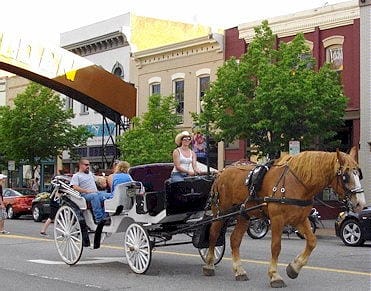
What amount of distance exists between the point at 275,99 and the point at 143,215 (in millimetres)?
13220

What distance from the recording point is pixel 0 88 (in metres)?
50.6

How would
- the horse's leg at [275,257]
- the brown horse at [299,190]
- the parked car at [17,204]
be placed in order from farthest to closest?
the parked car at [17,204] < the horse's leg at [275,257] < the brown horse at [299,190]

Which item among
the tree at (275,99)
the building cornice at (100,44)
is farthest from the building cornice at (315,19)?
the building cornice at (100,44)

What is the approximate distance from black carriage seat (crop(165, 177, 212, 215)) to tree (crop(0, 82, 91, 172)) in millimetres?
26951

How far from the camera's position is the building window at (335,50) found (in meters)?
28.0

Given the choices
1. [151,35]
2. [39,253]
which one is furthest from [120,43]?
[39,253]

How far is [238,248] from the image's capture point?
1051 cm

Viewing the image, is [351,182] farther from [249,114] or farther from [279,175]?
[249,114]

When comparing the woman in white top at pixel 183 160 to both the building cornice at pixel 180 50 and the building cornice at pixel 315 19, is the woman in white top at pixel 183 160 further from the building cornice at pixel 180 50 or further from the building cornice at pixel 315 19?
the building cornice at pixel 180 50

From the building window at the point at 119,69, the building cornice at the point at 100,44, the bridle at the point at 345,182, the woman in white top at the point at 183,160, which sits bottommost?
the bridle at the point at 345,182

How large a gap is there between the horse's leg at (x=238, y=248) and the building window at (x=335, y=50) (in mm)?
18427

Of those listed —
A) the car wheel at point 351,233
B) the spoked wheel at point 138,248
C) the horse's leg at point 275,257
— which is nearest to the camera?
the horse's leg at point 275,257

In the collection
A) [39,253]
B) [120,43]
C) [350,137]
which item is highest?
[120,43]

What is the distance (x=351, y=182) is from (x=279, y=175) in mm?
1114
